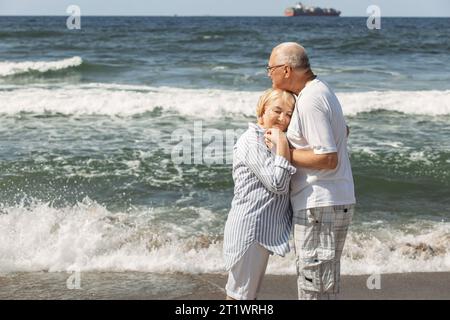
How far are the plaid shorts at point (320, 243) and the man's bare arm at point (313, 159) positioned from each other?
0.20 meters

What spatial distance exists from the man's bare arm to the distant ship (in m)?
102

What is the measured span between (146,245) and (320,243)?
308cm

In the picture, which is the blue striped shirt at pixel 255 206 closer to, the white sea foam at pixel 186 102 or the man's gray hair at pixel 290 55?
the man's gray hair at pixel 290 55

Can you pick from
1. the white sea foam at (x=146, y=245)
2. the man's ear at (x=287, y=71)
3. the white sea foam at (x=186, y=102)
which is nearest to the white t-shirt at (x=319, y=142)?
the man's ear at (x=287, y=71)

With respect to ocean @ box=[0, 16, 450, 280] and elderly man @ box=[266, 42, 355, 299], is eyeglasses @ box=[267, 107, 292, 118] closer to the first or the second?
elderly man @ box=[266, 42, 355, 299]

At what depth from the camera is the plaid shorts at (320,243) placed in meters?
3.17

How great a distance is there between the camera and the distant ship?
336ft

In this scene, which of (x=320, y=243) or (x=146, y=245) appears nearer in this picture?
(x=320, y=243)

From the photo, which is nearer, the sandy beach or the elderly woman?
the elderly woman

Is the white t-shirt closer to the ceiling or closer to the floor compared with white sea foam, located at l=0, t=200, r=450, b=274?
closer to the ceiling

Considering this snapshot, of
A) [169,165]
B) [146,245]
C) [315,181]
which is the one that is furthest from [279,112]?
[169,165]

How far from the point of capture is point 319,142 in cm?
307

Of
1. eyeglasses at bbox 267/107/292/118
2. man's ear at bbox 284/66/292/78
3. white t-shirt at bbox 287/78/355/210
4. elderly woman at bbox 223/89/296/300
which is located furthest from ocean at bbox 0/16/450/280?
man's ear at bbox 284/66/292/78

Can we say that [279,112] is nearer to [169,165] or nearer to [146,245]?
[146,245]
